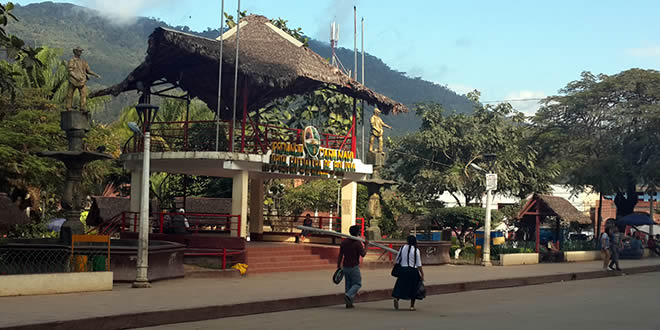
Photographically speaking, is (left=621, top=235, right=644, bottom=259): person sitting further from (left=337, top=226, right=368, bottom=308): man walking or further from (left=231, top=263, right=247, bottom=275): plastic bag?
(left=337, top=226, right=368, bottom=308): man walking

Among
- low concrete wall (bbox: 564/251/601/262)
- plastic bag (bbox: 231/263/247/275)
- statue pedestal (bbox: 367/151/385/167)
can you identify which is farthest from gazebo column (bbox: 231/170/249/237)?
low concrete wall (bbox: 564/251/601/262)

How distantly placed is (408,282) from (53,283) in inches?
282

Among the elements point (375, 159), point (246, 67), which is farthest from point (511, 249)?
point (246, 67)

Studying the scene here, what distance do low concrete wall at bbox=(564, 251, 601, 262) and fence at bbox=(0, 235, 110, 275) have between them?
82.8 feet

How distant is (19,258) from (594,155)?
3858 centimetres

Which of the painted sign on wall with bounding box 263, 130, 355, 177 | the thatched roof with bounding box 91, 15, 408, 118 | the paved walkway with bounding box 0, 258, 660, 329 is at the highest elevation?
the thatched roof with bounding box 91, 15, 408, 118

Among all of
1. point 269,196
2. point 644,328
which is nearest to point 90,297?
point 644,328

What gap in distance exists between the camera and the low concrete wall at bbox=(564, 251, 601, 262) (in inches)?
1470

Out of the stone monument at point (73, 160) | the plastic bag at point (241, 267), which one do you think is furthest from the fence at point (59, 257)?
the plastic bag at point (241, 267)

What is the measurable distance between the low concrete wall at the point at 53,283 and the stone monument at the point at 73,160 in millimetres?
3777

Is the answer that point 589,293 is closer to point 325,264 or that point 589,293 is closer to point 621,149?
point 325,264

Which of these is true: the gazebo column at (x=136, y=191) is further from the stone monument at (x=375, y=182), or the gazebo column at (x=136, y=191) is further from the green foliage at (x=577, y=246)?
the green foliage at (x=577, y=246)

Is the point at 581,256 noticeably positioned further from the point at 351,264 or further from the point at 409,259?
the point at 351,264

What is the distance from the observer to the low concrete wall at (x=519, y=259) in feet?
104
